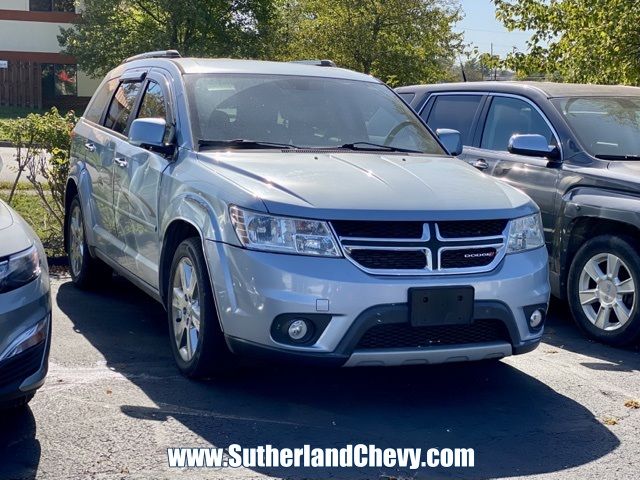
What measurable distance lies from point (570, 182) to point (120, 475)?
13.8 feet

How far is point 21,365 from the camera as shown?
14.3 ft

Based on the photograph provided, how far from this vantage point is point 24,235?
15.3ft

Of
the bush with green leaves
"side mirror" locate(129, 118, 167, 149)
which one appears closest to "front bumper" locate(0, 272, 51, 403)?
"side mirror" locate(129, 118, 167, 149)

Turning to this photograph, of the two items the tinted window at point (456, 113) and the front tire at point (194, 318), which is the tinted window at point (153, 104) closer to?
the front tire at point (194, 318)

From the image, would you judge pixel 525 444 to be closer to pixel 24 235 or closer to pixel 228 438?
pixel 228 438

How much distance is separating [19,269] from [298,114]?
7.85 ft

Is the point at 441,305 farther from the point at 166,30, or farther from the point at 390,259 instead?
the point at 166,30

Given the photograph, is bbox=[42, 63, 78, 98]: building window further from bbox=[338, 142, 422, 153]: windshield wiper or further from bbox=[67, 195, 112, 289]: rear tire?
bbox=[338, 142, 422, 153]: windshield wiper

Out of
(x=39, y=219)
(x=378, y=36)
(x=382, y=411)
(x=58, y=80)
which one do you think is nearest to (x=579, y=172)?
(x=382, y=411)

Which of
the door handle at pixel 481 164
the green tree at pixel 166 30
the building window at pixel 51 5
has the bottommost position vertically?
the door handle at pixel 481 164

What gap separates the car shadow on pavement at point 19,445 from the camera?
13.8ft

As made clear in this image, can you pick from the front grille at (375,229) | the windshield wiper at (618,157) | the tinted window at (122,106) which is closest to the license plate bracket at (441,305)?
the front grille at (375,229)

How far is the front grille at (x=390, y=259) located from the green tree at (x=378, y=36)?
32.3 m

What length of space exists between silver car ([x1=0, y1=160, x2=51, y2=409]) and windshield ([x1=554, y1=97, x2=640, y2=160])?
14.2 ft
